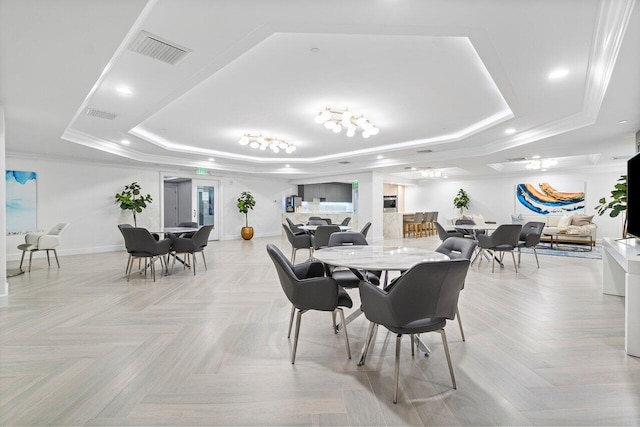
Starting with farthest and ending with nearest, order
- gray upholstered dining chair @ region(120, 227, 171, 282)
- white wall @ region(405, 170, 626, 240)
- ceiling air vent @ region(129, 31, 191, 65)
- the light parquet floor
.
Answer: white wall @ region(405, 170, 626, 240) < gray upholstered dining chair @ region(120, 227, 171, 282) < ceiling air vent @ region(129, 31, 191, 65) < the light parquet floor

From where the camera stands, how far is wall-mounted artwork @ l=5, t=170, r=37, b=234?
737 cm

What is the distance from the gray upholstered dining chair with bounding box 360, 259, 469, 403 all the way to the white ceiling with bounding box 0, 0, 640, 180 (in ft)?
6.39

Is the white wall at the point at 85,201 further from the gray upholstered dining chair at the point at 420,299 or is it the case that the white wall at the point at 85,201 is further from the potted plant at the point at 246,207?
the gray upholstered dining chair at the point at 420,299

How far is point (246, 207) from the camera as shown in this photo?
12156 mm

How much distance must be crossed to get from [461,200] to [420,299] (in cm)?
1311

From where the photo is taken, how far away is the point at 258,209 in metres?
13.1

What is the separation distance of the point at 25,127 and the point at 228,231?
7.35m

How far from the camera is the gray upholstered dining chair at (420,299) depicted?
2.00 m

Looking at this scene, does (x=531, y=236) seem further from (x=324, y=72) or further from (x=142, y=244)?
(x=142, y=244)

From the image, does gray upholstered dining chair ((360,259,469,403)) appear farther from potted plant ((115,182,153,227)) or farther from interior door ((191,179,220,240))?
interior door ((191,179,220,240))

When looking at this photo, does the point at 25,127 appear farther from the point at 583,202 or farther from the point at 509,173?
the point at 583,202

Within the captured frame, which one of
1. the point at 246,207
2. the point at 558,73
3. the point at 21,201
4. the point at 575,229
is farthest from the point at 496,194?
the point at 21,201

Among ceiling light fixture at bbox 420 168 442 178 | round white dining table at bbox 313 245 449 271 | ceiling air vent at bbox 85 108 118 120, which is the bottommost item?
round white dining table at bbox 313 245 449 271

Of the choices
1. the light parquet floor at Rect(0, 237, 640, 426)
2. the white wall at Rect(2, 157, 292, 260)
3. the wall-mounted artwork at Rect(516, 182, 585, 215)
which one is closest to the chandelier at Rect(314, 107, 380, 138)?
the light parquet floor at Rect(0, 237, 640, 426)
